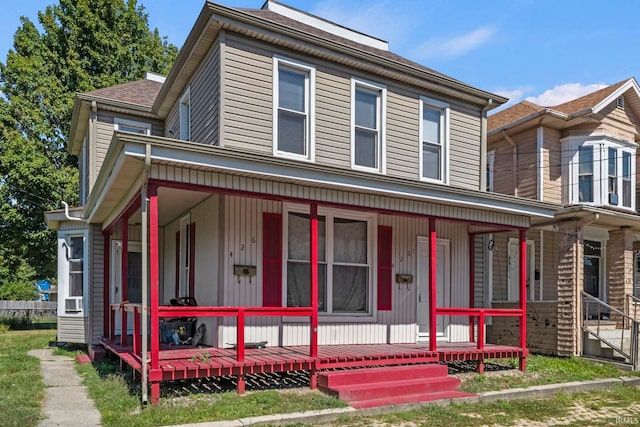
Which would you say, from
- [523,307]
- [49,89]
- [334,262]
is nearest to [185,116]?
[334,262]

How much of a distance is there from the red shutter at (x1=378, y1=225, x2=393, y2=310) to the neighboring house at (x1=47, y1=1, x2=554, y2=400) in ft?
0.10

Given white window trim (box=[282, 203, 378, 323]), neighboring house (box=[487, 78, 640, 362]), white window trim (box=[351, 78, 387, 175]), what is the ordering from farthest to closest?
neighboring house (box=[487, 78, 640, 362]), white window trim (box=[351, 78, 387, 175]), white window trim (box=[282, 203, 378, 323])

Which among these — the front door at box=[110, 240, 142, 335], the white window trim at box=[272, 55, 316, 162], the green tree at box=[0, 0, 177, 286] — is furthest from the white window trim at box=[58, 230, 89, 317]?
the green tree at box=[0, 0, 177, 286]

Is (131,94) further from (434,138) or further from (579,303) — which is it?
(579,303)

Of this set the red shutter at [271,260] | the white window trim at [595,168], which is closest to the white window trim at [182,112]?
the red shutter at [271,260]

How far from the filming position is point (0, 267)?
22609 mm

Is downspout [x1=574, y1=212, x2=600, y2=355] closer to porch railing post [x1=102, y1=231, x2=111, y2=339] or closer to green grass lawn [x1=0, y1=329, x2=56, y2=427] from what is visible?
porch railing post [x1=102, y1=231, x2=111, y2=339]

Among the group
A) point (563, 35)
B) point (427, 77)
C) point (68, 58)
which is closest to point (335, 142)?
point (427, 77)

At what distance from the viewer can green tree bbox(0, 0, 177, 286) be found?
20750 mm

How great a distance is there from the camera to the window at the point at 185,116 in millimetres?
10948

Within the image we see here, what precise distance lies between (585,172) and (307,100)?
8.74 meters

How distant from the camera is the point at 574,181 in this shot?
1454cm

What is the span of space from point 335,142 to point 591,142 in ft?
27.0

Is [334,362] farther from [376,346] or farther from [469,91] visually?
[469,91]
